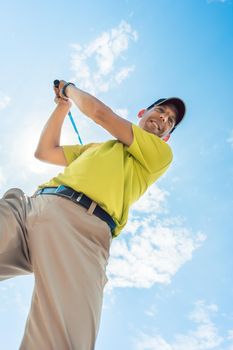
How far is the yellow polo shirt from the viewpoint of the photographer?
3107 mm

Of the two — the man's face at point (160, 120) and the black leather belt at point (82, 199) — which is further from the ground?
the man's face at point (160, 120)

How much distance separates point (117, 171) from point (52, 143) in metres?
1.10

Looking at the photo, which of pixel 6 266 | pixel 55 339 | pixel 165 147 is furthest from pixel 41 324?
pixel 165 147

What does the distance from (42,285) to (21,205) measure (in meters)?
0.70

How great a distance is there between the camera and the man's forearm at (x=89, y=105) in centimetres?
352

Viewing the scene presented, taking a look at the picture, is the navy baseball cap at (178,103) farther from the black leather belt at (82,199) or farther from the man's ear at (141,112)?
the black leather belt at (82,199)

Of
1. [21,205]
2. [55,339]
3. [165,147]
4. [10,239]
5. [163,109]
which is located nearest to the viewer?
[55,339]

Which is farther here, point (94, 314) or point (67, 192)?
point (67, 192)

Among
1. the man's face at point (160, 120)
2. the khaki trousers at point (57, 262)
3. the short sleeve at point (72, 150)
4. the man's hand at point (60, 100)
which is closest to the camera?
the khaki trousers at point (57, 262)

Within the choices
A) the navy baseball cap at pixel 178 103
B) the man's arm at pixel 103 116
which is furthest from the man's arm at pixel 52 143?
the navy baseball cap at pixel 178 103

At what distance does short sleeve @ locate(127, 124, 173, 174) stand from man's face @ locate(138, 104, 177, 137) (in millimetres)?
526

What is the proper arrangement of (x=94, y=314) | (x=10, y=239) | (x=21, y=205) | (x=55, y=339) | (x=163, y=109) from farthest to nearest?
(x=163, y=109) → (x=21, y=205) → (x=10, y=239) → (x=94, y=314) → (x=55, y=339)

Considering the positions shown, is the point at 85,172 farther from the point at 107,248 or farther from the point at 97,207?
the point at 107,248

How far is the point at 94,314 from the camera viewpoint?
257 centimetres
